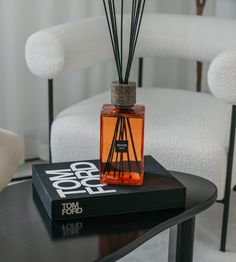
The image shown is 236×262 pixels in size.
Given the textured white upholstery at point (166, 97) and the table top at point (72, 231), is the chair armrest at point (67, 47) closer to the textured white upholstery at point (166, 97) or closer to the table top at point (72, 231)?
the textured white upholstery at point (166, 97)

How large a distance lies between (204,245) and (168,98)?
523 mm

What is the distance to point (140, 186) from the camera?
45.9 inches

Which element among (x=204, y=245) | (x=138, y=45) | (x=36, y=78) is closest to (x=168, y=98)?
(x=138, y=45)

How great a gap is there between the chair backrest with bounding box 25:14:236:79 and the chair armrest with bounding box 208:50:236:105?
0.43m

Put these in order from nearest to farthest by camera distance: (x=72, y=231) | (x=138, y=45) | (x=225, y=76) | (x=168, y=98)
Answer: (x=72, y=231), (x=225, y=76), (x=168, y=98), (x=138, y=45)

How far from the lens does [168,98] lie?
1957mm

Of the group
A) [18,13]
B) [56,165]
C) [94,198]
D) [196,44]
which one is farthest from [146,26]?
[94,198]

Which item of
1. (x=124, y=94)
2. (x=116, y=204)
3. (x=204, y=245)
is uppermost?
(x=124, y=94)

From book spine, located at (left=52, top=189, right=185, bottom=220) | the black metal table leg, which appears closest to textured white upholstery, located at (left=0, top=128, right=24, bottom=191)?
book spine, located at (left=52, top=189, right=185, bottom=220)

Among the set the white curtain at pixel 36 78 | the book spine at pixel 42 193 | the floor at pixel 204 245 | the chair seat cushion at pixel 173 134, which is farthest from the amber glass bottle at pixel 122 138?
the white curtain at pixel 36 78

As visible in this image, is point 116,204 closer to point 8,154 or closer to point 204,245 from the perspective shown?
point 8,154

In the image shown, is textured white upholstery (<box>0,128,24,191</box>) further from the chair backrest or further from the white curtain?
the white curtain

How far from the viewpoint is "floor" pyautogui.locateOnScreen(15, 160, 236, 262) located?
1.67 metres

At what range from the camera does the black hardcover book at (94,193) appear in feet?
3.58
